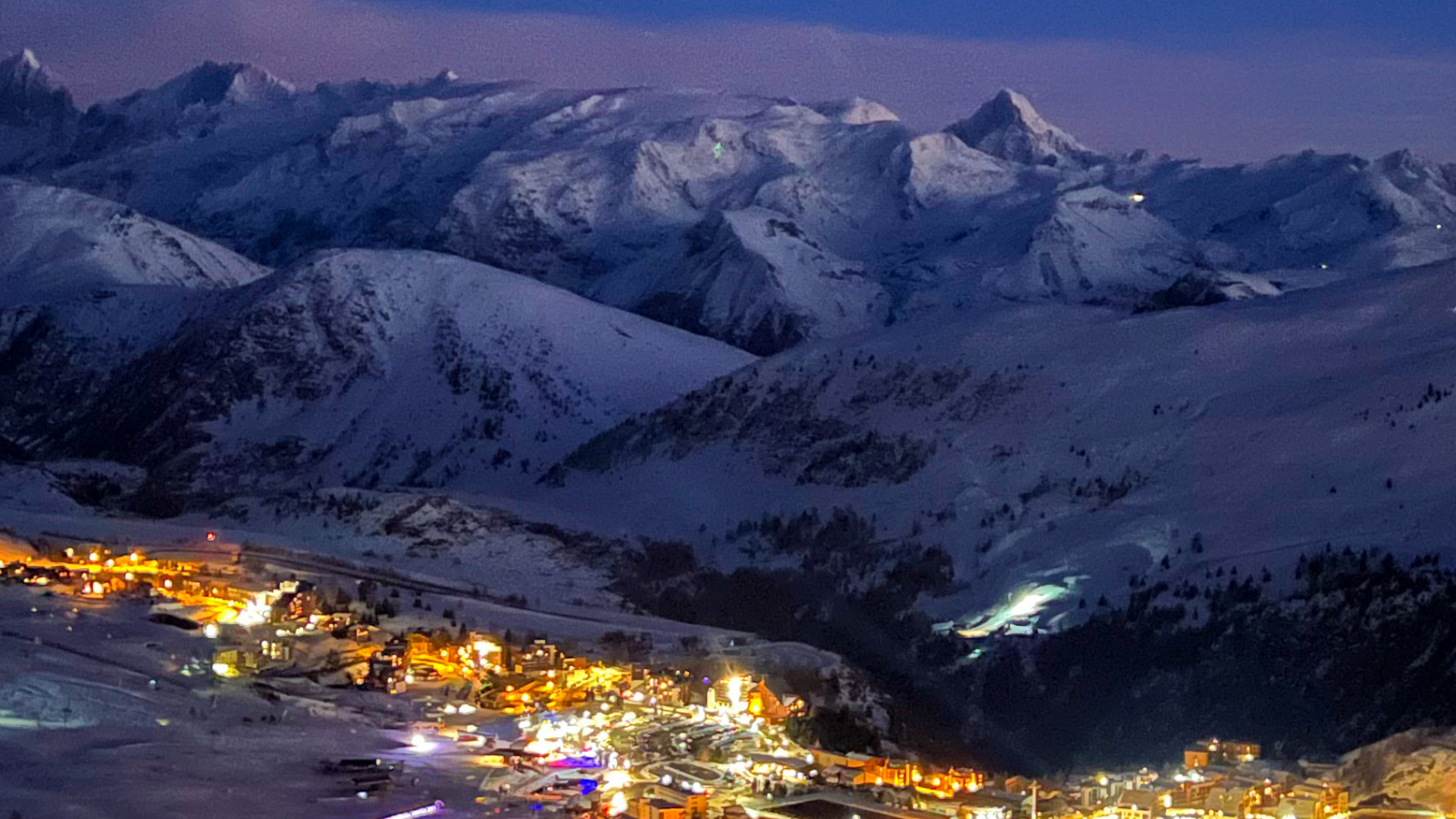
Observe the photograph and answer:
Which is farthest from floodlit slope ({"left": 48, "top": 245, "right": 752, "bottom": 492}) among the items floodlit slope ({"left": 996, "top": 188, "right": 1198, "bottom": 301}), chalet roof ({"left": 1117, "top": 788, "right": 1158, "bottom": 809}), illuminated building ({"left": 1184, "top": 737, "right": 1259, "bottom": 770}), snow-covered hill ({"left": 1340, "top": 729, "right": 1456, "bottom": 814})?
chalet roof ({"left": 1117, "top": 788, "right": 1158, "bottom": 809})

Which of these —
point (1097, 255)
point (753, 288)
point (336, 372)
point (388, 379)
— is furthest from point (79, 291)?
point (1097, 255)

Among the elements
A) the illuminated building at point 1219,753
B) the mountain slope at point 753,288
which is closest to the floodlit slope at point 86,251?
the mountain slope at point 753,288

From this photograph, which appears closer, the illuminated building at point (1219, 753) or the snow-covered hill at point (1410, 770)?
the snow-covered hill at point (1410, 770)

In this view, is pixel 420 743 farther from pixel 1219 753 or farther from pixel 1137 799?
pixel 1219 753

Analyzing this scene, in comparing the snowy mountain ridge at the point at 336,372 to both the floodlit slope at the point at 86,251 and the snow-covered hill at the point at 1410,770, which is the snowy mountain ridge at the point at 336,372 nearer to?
the floodlit slope at the point at 86,251

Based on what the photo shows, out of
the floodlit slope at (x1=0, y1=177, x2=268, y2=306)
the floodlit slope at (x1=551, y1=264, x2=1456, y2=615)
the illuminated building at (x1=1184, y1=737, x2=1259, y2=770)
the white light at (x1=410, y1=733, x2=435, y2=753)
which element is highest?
the floodlit slope at (x1=0, y1=177, x2=268, y2=306)

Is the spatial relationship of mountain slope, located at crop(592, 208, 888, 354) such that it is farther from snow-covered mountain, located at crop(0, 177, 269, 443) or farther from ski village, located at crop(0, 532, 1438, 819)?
Result: ski village, located at crop(0, 532, 1438, 819)

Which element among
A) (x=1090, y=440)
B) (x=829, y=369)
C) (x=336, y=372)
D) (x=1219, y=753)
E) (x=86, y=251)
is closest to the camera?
(x=1219, y=753)
